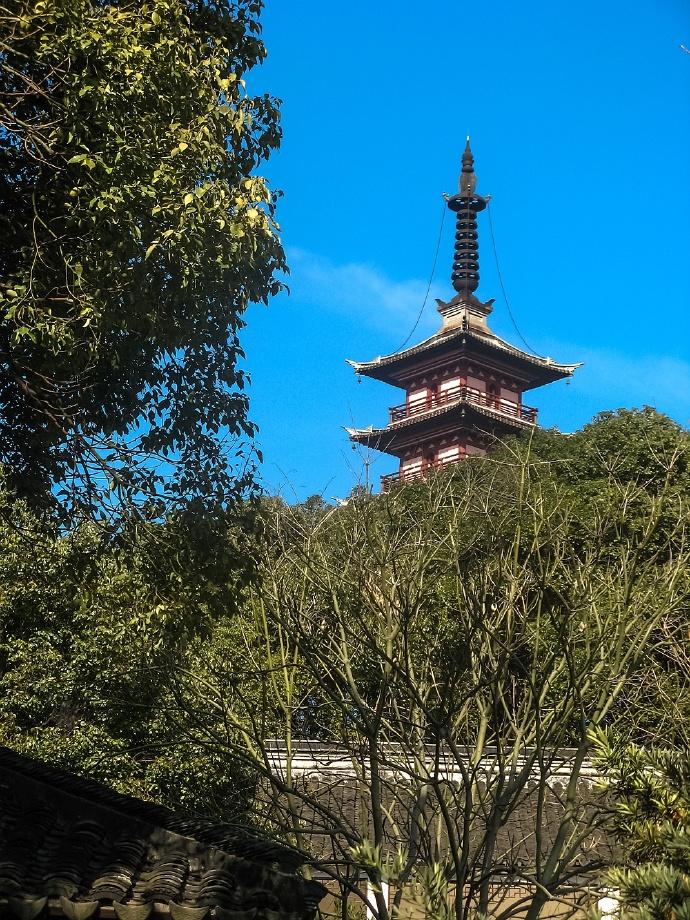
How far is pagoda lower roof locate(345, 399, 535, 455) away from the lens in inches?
1732

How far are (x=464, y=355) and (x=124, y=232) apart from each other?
40053 mm

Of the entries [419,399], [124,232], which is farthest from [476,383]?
[124,232]

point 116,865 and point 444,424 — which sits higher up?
point 444,424

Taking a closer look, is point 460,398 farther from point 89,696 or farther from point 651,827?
point 651,827

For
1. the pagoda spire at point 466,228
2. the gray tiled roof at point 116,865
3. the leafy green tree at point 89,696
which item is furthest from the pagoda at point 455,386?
the gray tiled roof at point 116,865

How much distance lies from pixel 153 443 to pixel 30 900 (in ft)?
13.2

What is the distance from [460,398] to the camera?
44438mm

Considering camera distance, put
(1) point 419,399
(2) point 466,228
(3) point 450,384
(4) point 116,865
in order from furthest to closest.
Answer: (2) point 466,228, (1) point 419,399, (3) point 450,384, (4) point 116,865

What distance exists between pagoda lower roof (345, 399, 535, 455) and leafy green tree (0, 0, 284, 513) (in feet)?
116

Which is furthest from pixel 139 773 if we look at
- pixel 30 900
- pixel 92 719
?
pixel 30 900

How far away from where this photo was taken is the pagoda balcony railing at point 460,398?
4528 cm

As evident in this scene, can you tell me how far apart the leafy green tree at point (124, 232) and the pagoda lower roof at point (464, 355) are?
38.3 meters

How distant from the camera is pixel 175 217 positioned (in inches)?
279

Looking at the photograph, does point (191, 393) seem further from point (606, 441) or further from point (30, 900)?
point (606, 441)
